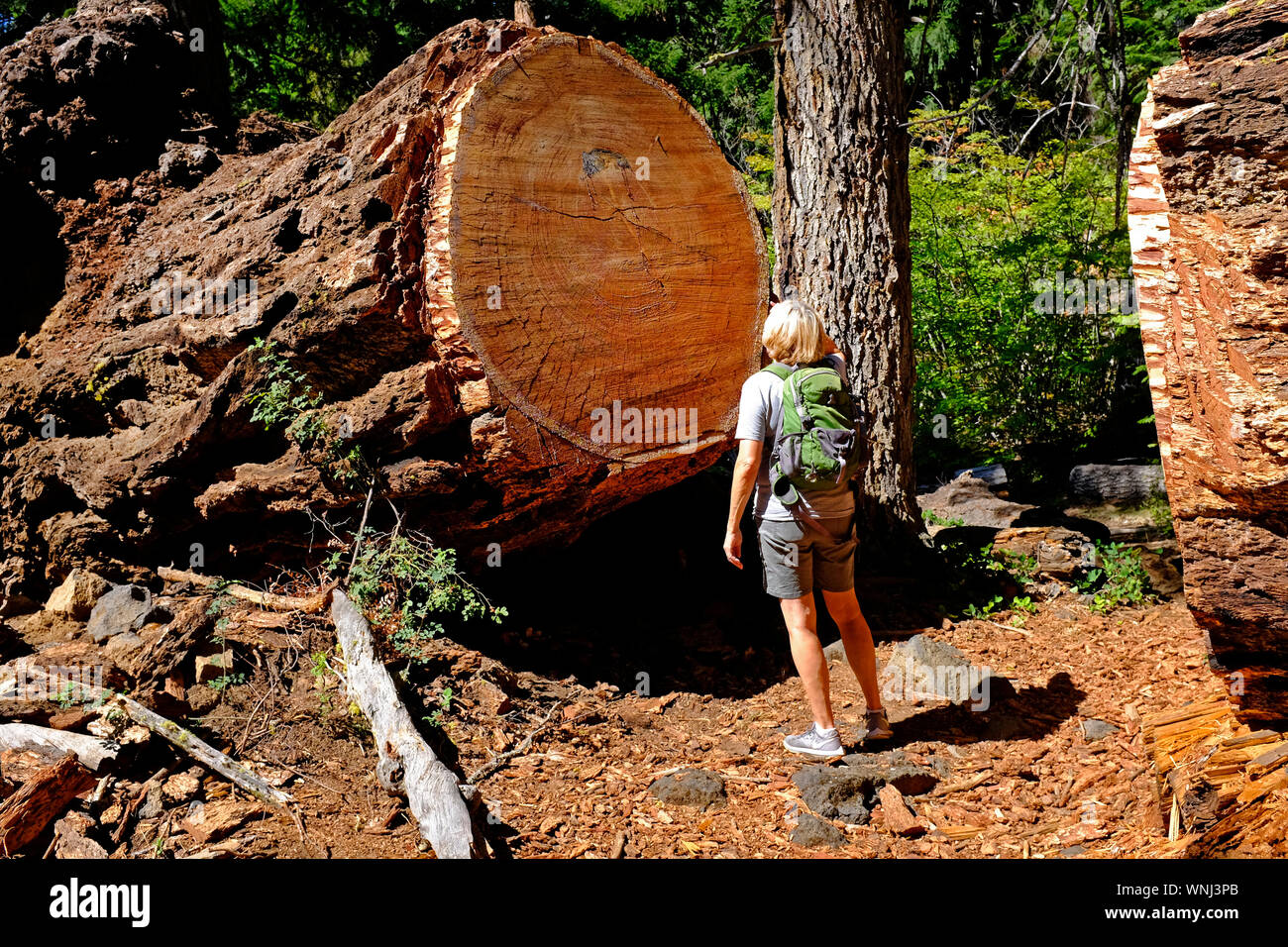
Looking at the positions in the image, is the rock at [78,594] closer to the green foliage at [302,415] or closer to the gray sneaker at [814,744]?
the green foliage at [302,415]

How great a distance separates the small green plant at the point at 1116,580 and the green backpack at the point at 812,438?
2.33 meters

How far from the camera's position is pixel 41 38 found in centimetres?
545

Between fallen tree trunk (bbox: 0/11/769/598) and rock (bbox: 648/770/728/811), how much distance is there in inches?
48.9

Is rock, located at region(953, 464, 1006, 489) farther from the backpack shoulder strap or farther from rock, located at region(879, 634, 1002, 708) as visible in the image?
the backpack shoulder strap

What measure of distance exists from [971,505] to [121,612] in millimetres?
5490

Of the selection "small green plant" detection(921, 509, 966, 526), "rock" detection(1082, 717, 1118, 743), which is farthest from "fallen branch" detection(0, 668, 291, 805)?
"small green plant" detection(921, 509, 966, 526)

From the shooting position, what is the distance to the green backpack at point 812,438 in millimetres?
3375

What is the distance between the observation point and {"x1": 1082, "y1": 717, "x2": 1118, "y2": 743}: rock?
365 cm

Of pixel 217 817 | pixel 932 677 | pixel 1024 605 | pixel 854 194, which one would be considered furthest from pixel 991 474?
pixel 217 817

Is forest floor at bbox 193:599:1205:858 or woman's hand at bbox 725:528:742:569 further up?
woman's hand at bbox 725:528:742:569

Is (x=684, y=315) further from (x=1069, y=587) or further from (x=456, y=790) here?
(x=1069, y=587)

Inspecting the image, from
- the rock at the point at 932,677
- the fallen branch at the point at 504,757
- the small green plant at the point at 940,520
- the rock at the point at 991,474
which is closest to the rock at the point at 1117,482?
the rock at the point at 991,474

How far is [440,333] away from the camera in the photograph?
11.6ft
